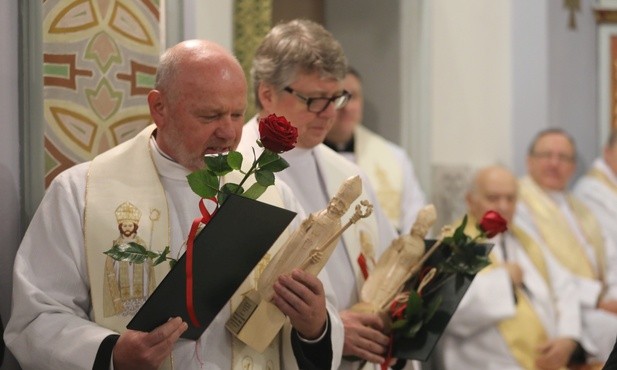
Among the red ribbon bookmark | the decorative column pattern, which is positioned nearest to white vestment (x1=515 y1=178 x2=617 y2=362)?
the decorative column pattern

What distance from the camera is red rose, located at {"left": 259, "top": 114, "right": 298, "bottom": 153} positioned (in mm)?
3480

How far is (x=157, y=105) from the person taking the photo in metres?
3.96

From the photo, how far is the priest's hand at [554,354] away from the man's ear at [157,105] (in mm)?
4032

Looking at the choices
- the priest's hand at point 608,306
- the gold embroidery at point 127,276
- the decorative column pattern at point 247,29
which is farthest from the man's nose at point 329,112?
the priest's hand at point 608,306

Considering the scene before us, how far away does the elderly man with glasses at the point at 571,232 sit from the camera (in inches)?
315

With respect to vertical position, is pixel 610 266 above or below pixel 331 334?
below

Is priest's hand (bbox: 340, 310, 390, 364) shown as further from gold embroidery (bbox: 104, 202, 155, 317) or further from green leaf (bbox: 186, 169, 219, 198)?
green leaf (bbox: 186, 169, 219, 198)

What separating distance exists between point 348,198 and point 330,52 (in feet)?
3.13

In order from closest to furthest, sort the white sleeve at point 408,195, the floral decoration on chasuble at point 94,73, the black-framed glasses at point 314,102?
the floral decoration on chasuble at point 94,73, the black-framed glasses at point 314,102, the white sleeve at point 408,195

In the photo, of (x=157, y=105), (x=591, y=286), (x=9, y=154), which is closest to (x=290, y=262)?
(x=157, y=105)

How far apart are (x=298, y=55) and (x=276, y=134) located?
1.17 metres

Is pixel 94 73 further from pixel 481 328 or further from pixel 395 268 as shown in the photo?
pixel 481 328

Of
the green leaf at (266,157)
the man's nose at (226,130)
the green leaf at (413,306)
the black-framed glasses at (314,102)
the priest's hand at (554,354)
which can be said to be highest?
the black-framed glasses at (314,102)

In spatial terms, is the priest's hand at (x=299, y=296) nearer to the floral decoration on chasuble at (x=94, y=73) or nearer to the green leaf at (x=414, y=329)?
the green leaf at (x=414, y=329)
